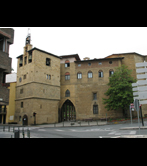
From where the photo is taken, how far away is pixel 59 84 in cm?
4147

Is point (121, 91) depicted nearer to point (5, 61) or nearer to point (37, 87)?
point (37, 87)

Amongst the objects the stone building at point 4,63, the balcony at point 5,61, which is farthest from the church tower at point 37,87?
the balcony at point 5,61

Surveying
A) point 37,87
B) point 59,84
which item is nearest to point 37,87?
point 37,87

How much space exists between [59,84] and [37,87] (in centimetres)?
677

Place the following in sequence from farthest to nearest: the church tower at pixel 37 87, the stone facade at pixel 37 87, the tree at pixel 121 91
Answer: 1. the stone facade at pixel 37 87
2. the church tower at pixel 37 87
3. the tree at pixel 121 91

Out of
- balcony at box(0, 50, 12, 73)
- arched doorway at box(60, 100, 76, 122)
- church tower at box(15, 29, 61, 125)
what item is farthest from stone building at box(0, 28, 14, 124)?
church tower at box(15, 29, 61, 125)

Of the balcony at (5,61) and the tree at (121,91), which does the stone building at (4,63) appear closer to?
the balcony at (5,61)

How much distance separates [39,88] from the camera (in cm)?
3653

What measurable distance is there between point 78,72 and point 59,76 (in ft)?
15.7

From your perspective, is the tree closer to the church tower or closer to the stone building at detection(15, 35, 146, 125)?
the stone building at detection(15, 35, 146, 125)

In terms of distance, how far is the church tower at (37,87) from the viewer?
1391 inches

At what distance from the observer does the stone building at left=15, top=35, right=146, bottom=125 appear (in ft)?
119
